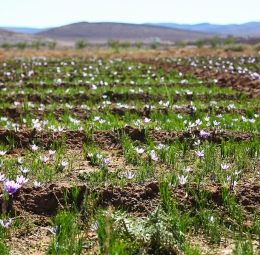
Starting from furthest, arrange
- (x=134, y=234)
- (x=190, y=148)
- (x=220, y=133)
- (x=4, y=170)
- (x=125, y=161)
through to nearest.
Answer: (x=220, y=133)
(x=190, y=148)
(x=125, y=161)
(x=4, y=170)
(x=134, y=234)

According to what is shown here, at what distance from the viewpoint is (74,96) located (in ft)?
36.3

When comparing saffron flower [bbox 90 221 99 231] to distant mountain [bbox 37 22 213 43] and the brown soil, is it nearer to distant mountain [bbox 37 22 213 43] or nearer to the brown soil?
the brown soil

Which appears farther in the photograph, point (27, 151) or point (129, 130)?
point (129, 130)

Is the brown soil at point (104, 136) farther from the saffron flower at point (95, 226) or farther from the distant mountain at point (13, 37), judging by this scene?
the distant mountain at point (13, 37)

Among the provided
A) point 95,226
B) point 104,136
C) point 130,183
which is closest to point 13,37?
point 104,136

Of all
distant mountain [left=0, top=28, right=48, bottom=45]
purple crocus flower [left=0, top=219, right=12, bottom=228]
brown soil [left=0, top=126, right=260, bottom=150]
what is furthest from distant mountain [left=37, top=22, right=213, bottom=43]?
purple crocus flower [left=0, top=219, right=12, bottom=228]

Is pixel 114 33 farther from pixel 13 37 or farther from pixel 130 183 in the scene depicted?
pixel 130 183

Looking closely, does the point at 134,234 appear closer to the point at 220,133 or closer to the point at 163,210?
the point at 163,210

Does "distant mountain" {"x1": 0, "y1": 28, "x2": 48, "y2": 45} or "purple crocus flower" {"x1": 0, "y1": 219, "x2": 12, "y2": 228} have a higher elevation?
"purple crocus flower" {"x1": 0, "y1": 219, "x2": 12, "y2": 228}

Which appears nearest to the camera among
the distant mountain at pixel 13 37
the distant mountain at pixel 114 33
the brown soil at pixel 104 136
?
the brown soil at pixel 104 136

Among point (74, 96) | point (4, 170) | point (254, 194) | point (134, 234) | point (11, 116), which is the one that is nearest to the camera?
point (134, 234)

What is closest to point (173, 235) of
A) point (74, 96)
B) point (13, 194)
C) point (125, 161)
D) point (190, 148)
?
point (13, 194)

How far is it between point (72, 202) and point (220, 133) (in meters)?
3.11

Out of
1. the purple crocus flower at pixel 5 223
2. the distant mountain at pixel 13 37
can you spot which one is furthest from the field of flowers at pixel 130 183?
the distant mountain at pixel 13 37
